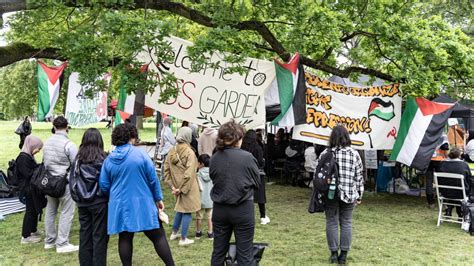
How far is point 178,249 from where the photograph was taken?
5.73m

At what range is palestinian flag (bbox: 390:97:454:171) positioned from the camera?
8.14 meters

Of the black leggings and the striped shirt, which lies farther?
the striped shirt

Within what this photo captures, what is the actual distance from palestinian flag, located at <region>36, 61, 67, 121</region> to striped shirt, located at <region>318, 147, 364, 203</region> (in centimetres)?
457

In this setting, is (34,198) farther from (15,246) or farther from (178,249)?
(178,249)

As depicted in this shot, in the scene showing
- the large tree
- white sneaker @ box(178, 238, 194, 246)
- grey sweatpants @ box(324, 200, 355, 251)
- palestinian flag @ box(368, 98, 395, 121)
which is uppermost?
A: the large tree

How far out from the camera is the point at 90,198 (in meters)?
4.31

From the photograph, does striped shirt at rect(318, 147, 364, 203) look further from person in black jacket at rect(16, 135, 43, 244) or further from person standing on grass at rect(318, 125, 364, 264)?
person in black jacket at rect(16, 135, 43, 244)

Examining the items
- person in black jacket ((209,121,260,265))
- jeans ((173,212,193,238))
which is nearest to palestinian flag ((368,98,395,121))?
jeans ((173,212,193,238))

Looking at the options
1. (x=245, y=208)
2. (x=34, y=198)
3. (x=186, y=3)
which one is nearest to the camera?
(x=245, y=208)

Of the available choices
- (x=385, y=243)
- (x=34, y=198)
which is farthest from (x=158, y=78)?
(x=385, y=243)

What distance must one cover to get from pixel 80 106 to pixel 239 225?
3830 millimetres

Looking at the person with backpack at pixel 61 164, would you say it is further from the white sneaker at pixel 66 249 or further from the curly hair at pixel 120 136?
the curly hair at pixel 120 136

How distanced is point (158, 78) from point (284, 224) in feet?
10.8

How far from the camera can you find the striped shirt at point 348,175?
4.81 meters
